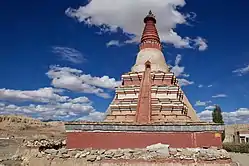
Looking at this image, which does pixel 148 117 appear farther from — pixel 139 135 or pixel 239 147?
pixel 239 147

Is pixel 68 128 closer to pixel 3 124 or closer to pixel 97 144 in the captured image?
pixel 97 144

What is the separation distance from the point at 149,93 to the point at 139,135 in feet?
24.5

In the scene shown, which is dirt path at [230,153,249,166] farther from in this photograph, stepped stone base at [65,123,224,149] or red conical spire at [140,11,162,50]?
red conical spire at [140,11,162,50]

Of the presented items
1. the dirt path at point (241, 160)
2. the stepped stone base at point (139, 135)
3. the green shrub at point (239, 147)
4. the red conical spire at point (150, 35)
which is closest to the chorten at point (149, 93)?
the red conical spire at point (150, 35)

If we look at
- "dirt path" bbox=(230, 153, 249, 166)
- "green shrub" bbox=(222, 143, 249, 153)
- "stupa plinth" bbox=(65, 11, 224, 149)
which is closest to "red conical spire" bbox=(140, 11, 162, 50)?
"stupa plinth" bbox=(65, 11, 224, 149)

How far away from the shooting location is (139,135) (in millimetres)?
18344

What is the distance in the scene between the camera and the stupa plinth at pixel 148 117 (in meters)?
18.0

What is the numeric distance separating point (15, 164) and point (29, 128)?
2108 inches

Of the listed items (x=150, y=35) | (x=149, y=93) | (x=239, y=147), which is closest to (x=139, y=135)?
(x=149, y=93)

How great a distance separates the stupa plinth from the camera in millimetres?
18016

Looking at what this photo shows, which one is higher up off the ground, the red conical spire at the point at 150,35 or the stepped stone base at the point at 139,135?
the red conical spire at the point at 150,35

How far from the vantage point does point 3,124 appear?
239 feet

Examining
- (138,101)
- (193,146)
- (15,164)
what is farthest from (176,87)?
(15,164)

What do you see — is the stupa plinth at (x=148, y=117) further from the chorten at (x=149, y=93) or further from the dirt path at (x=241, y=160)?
the dirt path at (x=241, y=160)
